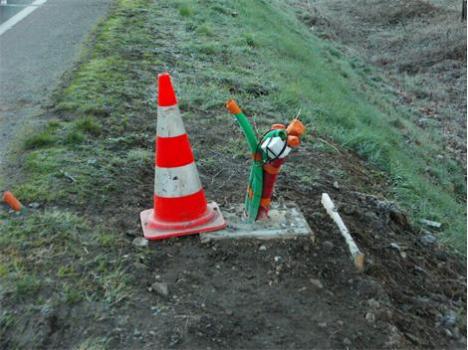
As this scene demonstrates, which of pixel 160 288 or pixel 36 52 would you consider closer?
pixel 160 288

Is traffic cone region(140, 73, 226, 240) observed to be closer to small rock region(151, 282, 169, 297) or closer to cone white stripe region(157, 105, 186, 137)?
cone white stripe region(157, 105, 186, 137)

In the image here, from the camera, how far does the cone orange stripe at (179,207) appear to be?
3.31m

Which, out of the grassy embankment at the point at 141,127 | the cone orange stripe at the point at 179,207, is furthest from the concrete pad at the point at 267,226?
the grassy embankment at the point at 141,127

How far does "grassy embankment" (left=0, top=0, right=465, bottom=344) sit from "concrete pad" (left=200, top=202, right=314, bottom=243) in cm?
55

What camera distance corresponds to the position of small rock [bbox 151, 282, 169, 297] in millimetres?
2871

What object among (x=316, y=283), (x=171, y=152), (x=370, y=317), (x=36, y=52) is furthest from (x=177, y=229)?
(x=36, y=52)

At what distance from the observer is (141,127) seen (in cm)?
464

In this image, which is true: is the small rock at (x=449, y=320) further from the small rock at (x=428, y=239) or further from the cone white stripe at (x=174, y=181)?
the cone white stripe at (x=174, y=181)

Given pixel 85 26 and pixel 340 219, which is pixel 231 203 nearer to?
pixel 340 219

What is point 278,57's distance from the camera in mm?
8047

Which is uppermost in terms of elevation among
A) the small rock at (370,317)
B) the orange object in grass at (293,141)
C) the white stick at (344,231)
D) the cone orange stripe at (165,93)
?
the cone orange stripe at (165,93)

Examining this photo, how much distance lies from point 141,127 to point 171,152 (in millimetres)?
1443

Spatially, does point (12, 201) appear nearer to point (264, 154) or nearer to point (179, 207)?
point (179, 207)

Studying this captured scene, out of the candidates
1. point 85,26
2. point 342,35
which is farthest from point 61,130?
point 342,35
